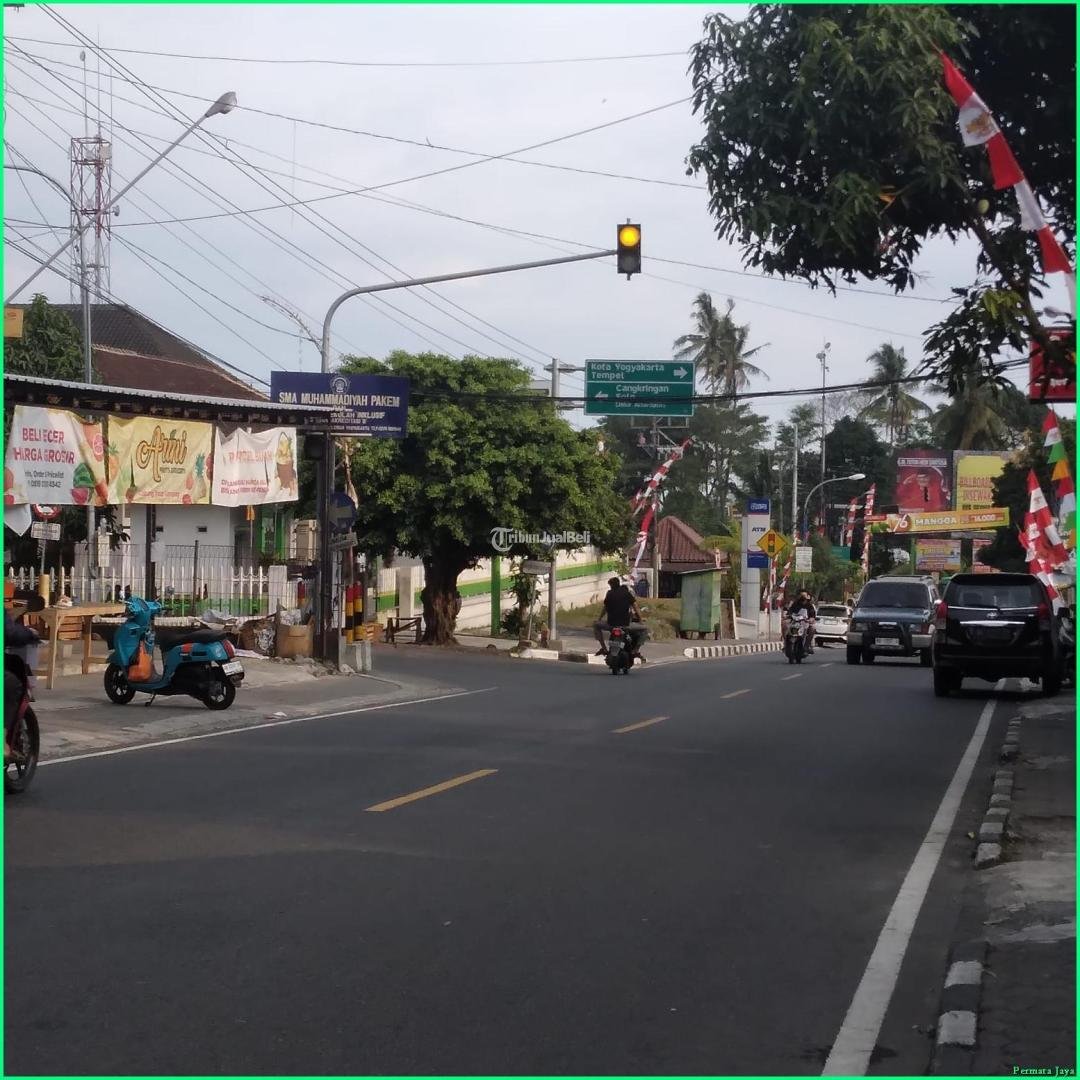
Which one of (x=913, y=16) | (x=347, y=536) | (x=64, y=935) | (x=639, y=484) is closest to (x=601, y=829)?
(x=64, y=935)

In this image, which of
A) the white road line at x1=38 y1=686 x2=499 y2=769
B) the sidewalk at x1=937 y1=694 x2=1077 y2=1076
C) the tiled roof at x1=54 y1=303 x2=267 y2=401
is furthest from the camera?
the tiled roof at x1=54 y1=303 x2=267 y2=401

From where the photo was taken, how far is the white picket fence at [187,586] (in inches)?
931

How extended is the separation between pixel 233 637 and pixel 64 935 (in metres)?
19.4

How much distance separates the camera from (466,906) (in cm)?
768

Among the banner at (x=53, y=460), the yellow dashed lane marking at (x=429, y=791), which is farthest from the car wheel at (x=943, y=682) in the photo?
the banner at (x=53, y=460)

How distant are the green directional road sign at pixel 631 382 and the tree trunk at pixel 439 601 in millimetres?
6212

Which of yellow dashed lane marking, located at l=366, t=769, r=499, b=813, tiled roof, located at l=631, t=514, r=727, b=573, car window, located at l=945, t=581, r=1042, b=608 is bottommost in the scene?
yellow dashed lane marking, located at l=366, t=769, r=499, b=813

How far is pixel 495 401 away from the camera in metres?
34.8

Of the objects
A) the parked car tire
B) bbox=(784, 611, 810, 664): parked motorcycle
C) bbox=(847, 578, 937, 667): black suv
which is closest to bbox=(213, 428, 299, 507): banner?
the parked car tire

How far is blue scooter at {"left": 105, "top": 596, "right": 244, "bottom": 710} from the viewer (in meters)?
17.7

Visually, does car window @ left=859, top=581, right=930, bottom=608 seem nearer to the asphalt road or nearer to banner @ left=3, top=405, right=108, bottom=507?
banner @ left=3, top=405, right=108, bottom=507

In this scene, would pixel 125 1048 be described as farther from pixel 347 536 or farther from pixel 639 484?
pixel 639 484

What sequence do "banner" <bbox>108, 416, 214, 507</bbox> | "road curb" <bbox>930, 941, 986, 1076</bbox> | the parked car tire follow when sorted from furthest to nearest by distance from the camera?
"banner" <bbox>108, 416, 214, 507</bbox> → the parked car tire → "road curb" <bbox>930, 941, 986, 1076</bbox>

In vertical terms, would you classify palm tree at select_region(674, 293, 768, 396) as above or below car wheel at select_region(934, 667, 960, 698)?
above
